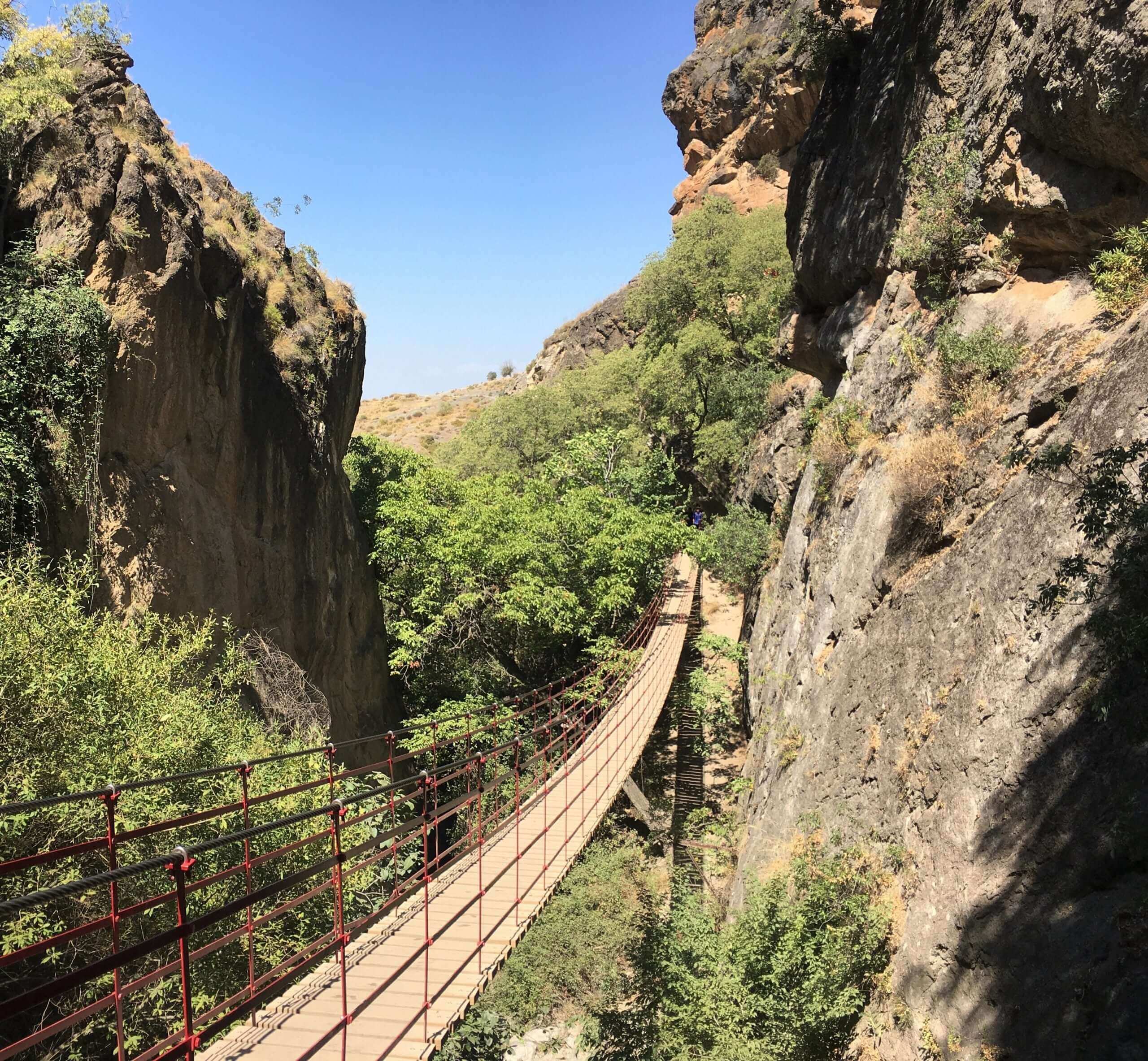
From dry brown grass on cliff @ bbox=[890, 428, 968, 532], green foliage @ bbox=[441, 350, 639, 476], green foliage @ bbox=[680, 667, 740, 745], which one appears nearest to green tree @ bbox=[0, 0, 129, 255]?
dry brown grass on cliff @ bbox=[890, 428, 968, 532]

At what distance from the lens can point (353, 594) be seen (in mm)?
14766

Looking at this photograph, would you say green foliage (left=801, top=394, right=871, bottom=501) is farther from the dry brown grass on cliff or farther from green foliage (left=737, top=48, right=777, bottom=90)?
green foliage (left=737, top=48, right=777, bottom=90)

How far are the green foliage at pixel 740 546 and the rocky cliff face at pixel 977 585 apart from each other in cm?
281

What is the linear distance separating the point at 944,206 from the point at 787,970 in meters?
7.41

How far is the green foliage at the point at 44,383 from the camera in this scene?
7.71 metres

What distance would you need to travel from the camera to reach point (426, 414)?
4909 cm

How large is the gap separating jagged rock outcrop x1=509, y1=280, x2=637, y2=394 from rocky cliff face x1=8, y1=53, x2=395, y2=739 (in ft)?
72.8

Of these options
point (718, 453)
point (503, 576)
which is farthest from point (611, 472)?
point (503, 576)

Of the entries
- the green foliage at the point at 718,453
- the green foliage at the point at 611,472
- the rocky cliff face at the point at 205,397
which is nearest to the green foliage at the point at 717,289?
the green foliage at the point at 718,453

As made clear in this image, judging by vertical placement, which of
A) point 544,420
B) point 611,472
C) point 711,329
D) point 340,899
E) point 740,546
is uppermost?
point 711,329

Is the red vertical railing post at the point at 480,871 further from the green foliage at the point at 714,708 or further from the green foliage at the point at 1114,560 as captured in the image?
the green foliage at the point at 714,708

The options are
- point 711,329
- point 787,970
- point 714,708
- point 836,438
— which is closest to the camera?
point 787,970

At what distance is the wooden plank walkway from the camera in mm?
4266

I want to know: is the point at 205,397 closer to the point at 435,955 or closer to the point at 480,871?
the point at 480,871
